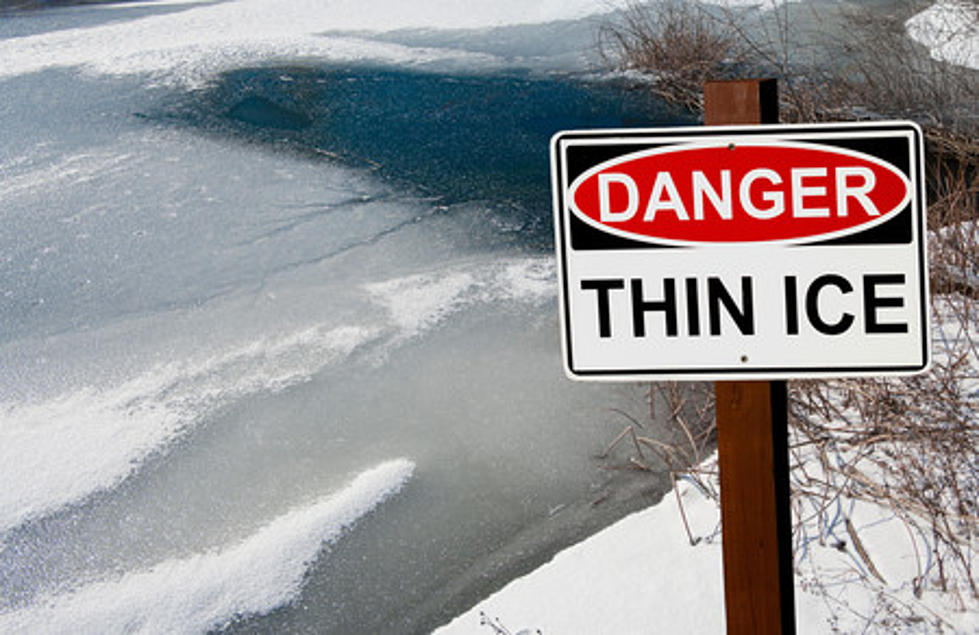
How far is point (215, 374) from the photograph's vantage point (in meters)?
3.38

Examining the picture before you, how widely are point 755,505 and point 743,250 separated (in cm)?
28

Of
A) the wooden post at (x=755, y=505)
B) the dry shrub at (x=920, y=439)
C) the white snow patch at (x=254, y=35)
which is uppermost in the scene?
the white snow patch at (x=254, y=35)

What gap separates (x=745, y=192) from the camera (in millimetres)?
972

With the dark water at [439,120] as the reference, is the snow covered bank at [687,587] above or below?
below

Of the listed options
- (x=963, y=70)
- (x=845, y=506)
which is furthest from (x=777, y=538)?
(x=963, y=70)

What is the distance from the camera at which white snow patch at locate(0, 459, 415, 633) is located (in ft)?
7.72

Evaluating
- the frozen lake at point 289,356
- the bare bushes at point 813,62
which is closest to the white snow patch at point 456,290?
the frozen lake at point 289,356

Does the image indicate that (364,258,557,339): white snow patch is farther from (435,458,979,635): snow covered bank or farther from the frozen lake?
(435,458,979,635): snow covered bank

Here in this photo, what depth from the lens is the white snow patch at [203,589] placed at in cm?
235

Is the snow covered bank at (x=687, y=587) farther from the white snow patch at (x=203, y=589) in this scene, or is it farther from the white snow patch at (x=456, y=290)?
the white snow patch at (x=456, y=290)

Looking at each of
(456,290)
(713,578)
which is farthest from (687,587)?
(456,290)

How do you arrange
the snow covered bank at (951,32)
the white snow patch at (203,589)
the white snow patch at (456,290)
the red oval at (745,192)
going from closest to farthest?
1. the red oval at (745,192)
2. the white snow patch at (203,589)
3. the white snow patch at (456,290)
4. the snow covered bank at (951,32)

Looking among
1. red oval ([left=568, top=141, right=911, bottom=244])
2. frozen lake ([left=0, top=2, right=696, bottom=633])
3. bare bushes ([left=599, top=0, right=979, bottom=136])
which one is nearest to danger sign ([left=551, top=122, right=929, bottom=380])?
red oval ([left=568, top=141, right=911, bottom=244])

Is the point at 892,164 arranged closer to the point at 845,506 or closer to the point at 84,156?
the point at 845,506
